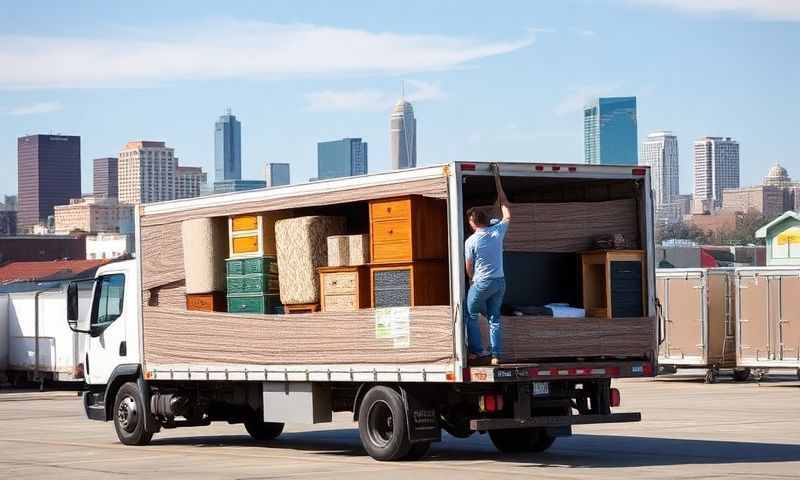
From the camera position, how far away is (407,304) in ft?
56.2

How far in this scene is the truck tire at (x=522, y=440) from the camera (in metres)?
18.7

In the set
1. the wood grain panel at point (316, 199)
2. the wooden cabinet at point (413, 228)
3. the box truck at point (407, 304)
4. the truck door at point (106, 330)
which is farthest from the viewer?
the truck door at point (106, 330)

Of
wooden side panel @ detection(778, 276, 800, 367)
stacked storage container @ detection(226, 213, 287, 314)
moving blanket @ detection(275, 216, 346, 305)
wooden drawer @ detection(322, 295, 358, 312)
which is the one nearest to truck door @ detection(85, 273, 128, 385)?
stacked storage container @ detection(226, 213, 287, 314)

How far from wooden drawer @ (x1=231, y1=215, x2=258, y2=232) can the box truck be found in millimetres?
21

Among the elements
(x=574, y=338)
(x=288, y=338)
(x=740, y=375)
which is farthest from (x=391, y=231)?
(x=740, y=375)

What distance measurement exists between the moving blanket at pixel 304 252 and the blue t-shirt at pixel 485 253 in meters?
2.49

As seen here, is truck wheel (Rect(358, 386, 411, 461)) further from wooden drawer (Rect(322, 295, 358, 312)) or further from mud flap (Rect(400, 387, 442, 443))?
wooden drawer (Rect(322, 295, 358, 312))

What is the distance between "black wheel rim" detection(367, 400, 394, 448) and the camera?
17.4m

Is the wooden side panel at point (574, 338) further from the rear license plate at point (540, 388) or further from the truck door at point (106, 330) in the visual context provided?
the truck door at point (106, 330)

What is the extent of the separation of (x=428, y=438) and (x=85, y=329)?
25.8 ft

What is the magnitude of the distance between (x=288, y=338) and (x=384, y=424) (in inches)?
72.8

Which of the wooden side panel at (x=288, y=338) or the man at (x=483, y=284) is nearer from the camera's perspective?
the man at (x=483, y=284)

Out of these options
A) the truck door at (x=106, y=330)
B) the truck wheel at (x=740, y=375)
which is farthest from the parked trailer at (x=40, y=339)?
the truck door at (x=106, y=330)

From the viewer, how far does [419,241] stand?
17.1 meters
